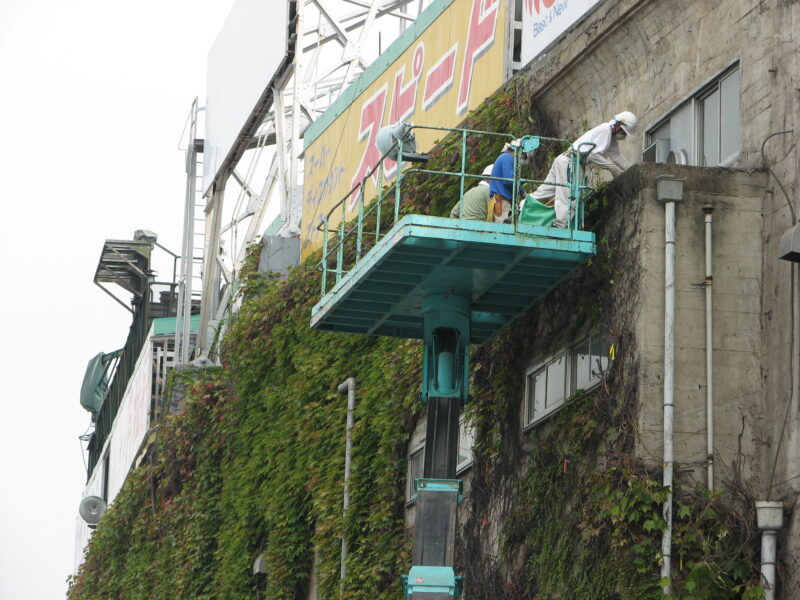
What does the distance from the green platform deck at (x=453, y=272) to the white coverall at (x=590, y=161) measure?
0.39 m

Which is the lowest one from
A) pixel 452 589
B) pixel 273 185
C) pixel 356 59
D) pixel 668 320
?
pixel 452 589

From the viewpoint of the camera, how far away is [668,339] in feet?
49.3

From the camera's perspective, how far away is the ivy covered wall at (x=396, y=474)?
14.6 metres

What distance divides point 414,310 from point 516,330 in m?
1.29

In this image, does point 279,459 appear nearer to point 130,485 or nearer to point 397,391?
point 397,391

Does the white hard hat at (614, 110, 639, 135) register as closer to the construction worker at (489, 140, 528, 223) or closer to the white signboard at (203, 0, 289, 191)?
the construction worker at (489, 140, 528, 223)

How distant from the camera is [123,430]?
161 ft

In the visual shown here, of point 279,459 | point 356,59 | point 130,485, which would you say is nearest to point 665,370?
point 279,459

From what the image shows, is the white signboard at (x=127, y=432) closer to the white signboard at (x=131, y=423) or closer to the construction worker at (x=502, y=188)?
the white signboard at (x=131, y=423)

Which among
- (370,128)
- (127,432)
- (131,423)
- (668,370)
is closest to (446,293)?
(668,370)

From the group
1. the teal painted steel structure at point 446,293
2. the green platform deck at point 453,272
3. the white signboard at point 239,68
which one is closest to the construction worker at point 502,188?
the teal painted steel structure at point 446,293

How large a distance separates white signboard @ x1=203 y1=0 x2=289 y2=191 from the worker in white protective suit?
1693cm

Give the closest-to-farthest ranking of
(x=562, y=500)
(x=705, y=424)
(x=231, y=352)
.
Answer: (x=705, y=424)
(x=562, y=500)
(x=231, y=352)

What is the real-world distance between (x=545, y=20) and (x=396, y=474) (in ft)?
21.9
